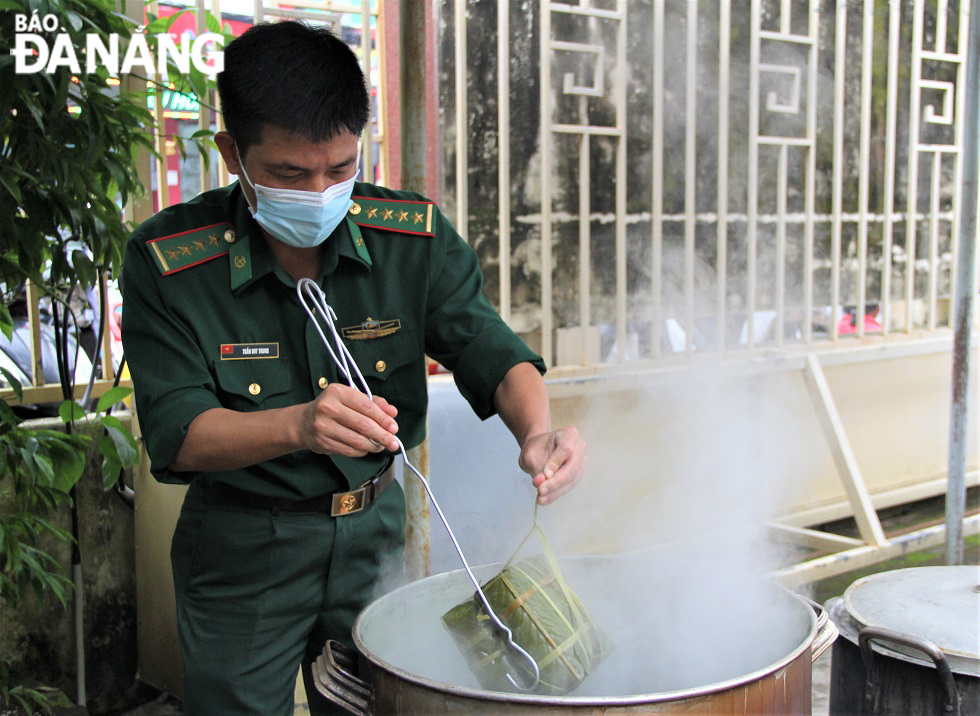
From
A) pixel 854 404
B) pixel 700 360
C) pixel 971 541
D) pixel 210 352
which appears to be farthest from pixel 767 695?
pixel 971 541

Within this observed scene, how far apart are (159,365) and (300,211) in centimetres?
39

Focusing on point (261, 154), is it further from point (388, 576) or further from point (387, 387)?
point (388, 576)

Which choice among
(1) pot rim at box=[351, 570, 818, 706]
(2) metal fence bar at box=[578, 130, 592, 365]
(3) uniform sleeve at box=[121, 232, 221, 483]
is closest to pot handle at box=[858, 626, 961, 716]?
(1) pot rim at box=[351, 570, 818, 706]

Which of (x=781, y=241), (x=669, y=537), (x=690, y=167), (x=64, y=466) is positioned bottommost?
(x=669, y=537)

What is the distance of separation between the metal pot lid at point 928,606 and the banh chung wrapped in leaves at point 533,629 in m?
0.81

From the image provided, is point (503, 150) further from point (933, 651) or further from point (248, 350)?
point (933, 651)

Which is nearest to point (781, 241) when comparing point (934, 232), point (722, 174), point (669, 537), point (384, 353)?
point (722, 174)

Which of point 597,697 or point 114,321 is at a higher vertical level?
point 114,321

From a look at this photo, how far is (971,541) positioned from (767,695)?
4.57m

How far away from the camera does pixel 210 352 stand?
186 centimetres

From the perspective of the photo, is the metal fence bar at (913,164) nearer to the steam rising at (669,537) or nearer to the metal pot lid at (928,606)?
the steam rising at (669,537)

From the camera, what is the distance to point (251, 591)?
1.90 meters

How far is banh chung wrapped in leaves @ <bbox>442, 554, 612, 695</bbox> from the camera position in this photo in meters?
1.61

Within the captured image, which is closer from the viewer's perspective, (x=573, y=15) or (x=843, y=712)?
(x=843, y=712)
